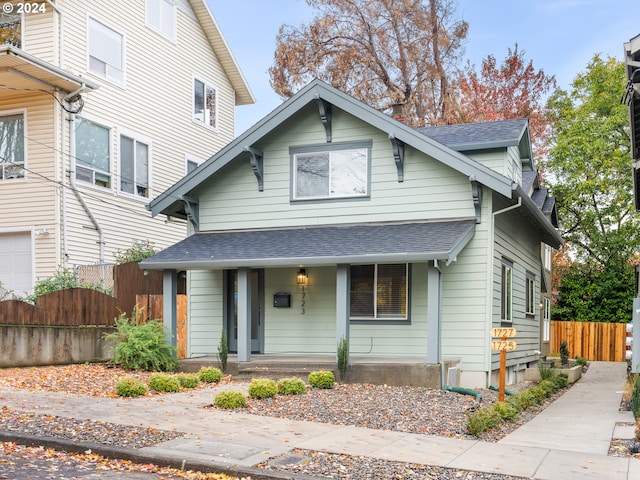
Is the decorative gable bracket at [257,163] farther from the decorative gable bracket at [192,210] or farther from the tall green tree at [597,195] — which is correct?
the tall green tree at [597,195]

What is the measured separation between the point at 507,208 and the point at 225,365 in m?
6.48

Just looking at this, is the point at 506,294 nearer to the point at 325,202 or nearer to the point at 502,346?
the point at 325,202

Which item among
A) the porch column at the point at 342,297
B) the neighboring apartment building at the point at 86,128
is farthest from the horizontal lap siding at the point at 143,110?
the porch column at the point at 342,297

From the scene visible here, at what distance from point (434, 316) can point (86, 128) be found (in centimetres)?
1103

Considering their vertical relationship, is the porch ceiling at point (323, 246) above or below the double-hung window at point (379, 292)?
above

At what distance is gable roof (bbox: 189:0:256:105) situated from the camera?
908 inches

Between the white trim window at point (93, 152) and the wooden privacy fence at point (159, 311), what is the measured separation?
435 cm

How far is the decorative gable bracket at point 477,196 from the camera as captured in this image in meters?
13.1

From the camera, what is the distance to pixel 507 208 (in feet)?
44.6

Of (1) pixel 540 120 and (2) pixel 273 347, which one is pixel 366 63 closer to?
(1) pixel 540 120

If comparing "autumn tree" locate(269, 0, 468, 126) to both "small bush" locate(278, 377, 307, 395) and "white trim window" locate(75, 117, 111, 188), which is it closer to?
"white trim window" locate(75, 117, 111, 188)

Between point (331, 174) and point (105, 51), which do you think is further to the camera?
point (105, 51)

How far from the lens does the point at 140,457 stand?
276 inches

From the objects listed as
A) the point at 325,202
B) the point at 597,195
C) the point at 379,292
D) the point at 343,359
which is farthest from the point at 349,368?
the point at 597,195
